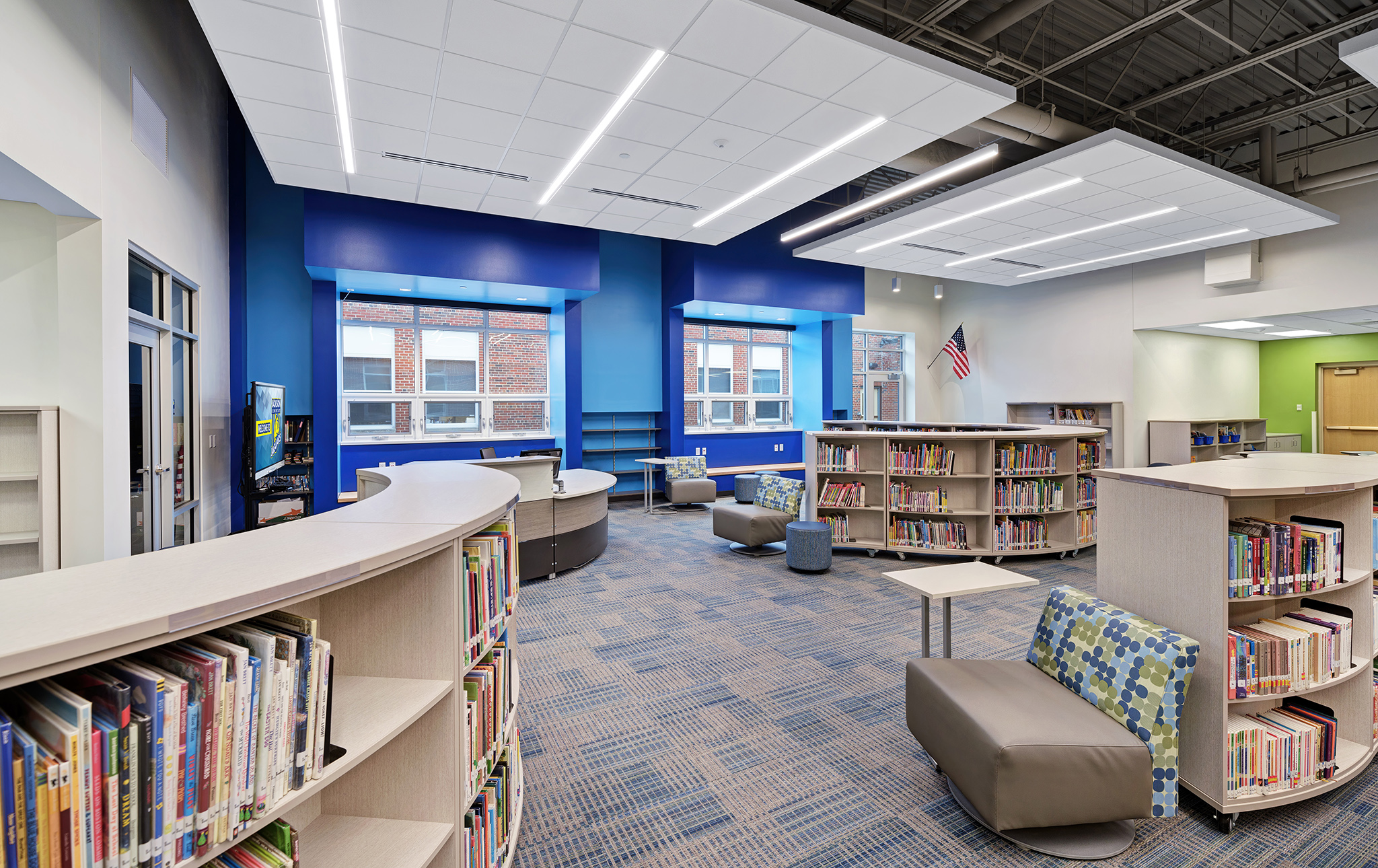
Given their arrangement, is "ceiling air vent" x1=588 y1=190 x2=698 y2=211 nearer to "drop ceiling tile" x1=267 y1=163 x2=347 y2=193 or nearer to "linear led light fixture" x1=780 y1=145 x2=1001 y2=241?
"linear led light fixture" x1=780 y1=145 x2=1001 y2=241

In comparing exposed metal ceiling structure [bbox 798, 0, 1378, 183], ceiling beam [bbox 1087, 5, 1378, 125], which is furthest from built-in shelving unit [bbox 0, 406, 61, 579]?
ceiling beam [bbox 1087, 5, 1378, 125]

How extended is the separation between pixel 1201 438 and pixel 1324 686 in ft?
34.3

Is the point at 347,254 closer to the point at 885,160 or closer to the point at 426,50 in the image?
the point at 426,50

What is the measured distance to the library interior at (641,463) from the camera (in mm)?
1467

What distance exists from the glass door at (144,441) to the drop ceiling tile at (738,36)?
432 centimetres

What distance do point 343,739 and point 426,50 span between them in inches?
168

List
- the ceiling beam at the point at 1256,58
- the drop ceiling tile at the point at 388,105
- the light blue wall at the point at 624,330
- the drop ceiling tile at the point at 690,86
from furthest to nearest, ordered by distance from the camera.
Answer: the light blue wall at the point at 624,330 < the ceiling beam at the point at 1256,58 < the drop ceiling tile at the point at 388,105 < the drop ceiling tile at the point at 690,86

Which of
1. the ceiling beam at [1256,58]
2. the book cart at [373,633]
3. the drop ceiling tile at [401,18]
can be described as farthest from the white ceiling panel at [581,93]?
the ceiling beam at [1256,58]

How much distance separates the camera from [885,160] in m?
5.87

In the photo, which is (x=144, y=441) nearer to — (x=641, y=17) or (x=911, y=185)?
(x=641, y=17)

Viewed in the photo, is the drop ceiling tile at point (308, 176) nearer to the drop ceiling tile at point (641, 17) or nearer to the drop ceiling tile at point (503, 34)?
the drop ceiling tile at point (503, 34)

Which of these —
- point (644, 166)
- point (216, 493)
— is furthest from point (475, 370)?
point (644, 166)

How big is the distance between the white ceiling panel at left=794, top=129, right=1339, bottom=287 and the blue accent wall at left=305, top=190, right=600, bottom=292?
3575mm

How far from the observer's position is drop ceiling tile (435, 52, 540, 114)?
4191mm
